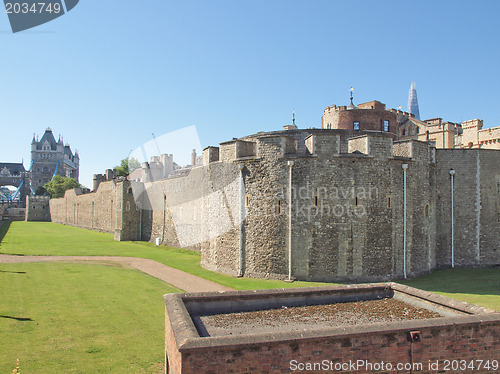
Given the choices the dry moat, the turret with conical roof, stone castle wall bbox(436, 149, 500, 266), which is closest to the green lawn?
stone castle wall bbox(436, 149, 500, 266)

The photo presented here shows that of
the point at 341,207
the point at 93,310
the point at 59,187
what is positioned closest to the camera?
the point at 93,310

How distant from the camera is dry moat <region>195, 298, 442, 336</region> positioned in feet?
20.3

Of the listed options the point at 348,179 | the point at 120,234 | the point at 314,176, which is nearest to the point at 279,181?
the point at 314,176

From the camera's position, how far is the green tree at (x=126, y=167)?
76.1 m

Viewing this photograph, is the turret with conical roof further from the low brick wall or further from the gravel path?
the low brick wall

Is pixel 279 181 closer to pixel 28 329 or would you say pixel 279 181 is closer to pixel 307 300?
pixel 307 300

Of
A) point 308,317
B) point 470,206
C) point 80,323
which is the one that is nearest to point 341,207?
point 470,206

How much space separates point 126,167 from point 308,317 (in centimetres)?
7829

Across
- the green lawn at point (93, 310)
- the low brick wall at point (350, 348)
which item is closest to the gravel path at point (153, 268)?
the green lawn at point (93, 310)

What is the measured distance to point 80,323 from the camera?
10.2 m

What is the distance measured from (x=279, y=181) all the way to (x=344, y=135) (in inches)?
212

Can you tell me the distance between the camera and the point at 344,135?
19812 mm

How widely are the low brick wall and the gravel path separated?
31.6ft

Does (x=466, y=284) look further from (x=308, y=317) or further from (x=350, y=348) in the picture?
(x=350, y=348)
